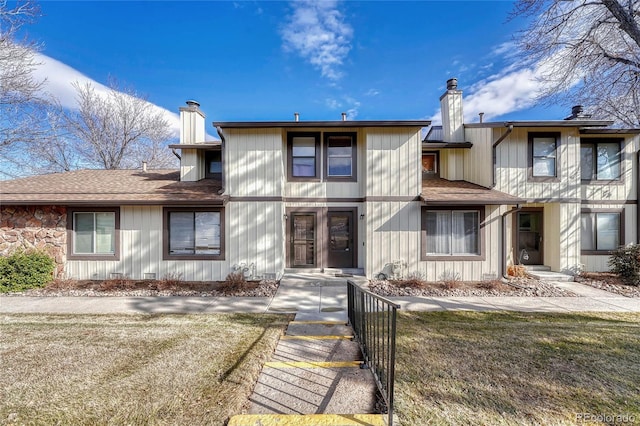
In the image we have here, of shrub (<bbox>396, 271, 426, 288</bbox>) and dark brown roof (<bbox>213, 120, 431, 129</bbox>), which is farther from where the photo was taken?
dark brown roof (<bbox>213, 120, 431, 129</bbox>)

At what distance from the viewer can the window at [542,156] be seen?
8.92 meters

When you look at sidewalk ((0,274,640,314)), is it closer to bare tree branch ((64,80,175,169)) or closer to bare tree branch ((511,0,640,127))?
bare tree branch ((511,0,640,127))

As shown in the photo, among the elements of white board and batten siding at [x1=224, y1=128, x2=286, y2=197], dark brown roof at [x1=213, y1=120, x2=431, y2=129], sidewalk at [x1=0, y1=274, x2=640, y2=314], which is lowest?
sidewalk at [x1=0, y1=274, x2=640, y2=314]

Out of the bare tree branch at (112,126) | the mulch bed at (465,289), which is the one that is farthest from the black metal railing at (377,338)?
the bare tree branch at (112,126)

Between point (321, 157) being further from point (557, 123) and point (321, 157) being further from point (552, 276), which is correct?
point (552, 276)

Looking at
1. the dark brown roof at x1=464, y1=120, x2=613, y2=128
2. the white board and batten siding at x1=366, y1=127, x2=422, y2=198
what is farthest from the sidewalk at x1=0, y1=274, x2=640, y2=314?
the dark brown roof at x1=464, y1=120, x2=613, y2=128

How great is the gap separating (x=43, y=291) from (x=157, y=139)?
53.0 feet

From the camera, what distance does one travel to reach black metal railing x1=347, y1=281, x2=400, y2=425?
2.35m

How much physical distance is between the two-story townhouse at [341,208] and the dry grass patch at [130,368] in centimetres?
324

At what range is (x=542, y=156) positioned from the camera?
8.95 meters

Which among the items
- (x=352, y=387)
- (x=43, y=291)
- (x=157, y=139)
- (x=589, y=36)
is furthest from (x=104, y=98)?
(x=589, y=36)

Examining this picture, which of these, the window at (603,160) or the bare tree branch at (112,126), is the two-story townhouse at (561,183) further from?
the bare tree branch at (112,126)

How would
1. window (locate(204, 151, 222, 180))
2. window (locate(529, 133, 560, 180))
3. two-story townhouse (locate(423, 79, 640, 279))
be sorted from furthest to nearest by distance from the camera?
window (locate(204, 151, 222, 180)), window (locate(529, 133, 560, 180)), two-story townhouse (locate(423, 79, 640, 279))

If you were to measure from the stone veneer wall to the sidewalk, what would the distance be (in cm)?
166
